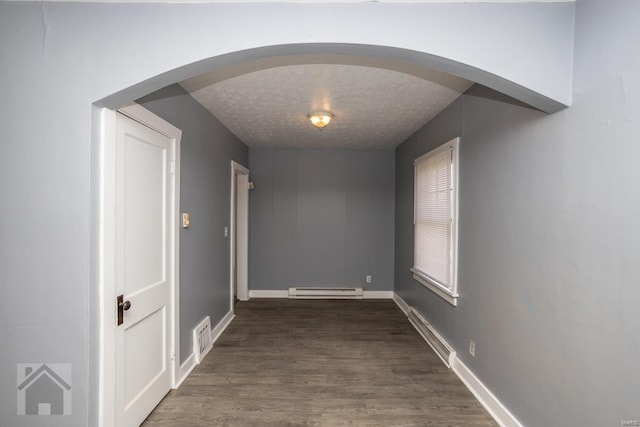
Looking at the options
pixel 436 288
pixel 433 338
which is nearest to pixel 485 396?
pixel 433 338

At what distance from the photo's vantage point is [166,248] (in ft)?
8.15

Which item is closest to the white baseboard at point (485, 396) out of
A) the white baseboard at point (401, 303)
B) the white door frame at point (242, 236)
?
the white baseboard at point (401, 303)

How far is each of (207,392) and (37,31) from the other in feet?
8.55

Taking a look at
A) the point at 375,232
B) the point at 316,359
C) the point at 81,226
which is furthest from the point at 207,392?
the point at 375,232

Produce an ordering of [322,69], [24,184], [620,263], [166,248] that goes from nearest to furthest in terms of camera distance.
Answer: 1. [620,263]
2. [24,184]
3. [322,69]
4. [166,248]

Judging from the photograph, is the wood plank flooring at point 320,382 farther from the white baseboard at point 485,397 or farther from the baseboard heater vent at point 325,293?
the baseboard heater vent at point 325,293

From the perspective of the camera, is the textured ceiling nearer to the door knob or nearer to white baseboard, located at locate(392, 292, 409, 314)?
the door knob

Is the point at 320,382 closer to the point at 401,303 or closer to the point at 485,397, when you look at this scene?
the point at 485,397

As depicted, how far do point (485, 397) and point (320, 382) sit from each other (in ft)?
4.23

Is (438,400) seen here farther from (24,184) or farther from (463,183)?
(24,184)

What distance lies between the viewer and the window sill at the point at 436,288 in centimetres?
295

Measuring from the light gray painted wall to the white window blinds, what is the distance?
1472 mm

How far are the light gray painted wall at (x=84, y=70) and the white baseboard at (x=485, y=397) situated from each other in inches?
79.6

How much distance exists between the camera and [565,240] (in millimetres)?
1650
